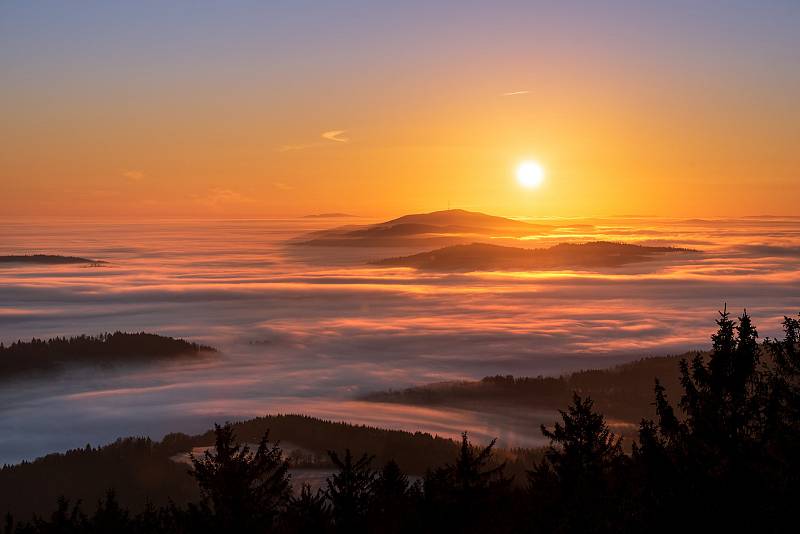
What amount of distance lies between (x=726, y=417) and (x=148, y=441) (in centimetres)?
18040

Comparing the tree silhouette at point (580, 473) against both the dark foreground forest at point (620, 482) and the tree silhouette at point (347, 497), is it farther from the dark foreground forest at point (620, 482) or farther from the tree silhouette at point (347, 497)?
the tree silhouette at point (347, 497)

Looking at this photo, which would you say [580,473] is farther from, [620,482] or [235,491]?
[235,491]

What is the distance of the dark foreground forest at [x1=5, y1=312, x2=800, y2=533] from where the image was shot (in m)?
15.2

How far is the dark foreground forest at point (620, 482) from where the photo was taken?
15.2 m

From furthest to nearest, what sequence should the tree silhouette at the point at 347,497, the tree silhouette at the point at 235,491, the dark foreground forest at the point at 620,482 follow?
the tree silhouette at the point at 347,497, the tree silhouette at the point at 235,491, the dark foreground forest at the point at 620,482

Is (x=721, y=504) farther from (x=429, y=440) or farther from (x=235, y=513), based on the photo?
(x=429, y=440)

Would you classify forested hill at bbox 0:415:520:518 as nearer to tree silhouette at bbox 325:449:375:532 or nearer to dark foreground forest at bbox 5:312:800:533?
dark foreground forest at bbox 5:312:800:533

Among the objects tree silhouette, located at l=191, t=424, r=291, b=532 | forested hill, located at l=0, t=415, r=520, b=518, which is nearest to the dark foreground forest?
tree silhouette, located at l=191, t=424, r=291, b=532

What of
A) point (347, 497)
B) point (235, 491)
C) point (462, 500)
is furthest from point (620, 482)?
point (235, 491)

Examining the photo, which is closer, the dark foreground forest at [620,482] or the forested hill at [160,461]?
the dark foreground forest at [620,482]

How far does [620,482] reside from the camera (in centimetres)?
2445

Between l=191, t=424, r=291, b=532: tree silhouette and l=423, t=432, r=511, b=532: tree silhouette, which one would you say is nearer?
l=191, t=424, r=291, b=532: tree silhouette

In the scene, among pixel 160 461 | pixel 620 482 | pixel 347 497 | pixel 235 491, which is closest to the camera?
pixel 235 491

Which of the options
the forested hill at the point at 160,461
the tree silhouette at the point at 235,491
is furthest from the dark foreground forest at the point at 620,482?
the forested hill at the point at 160,461
